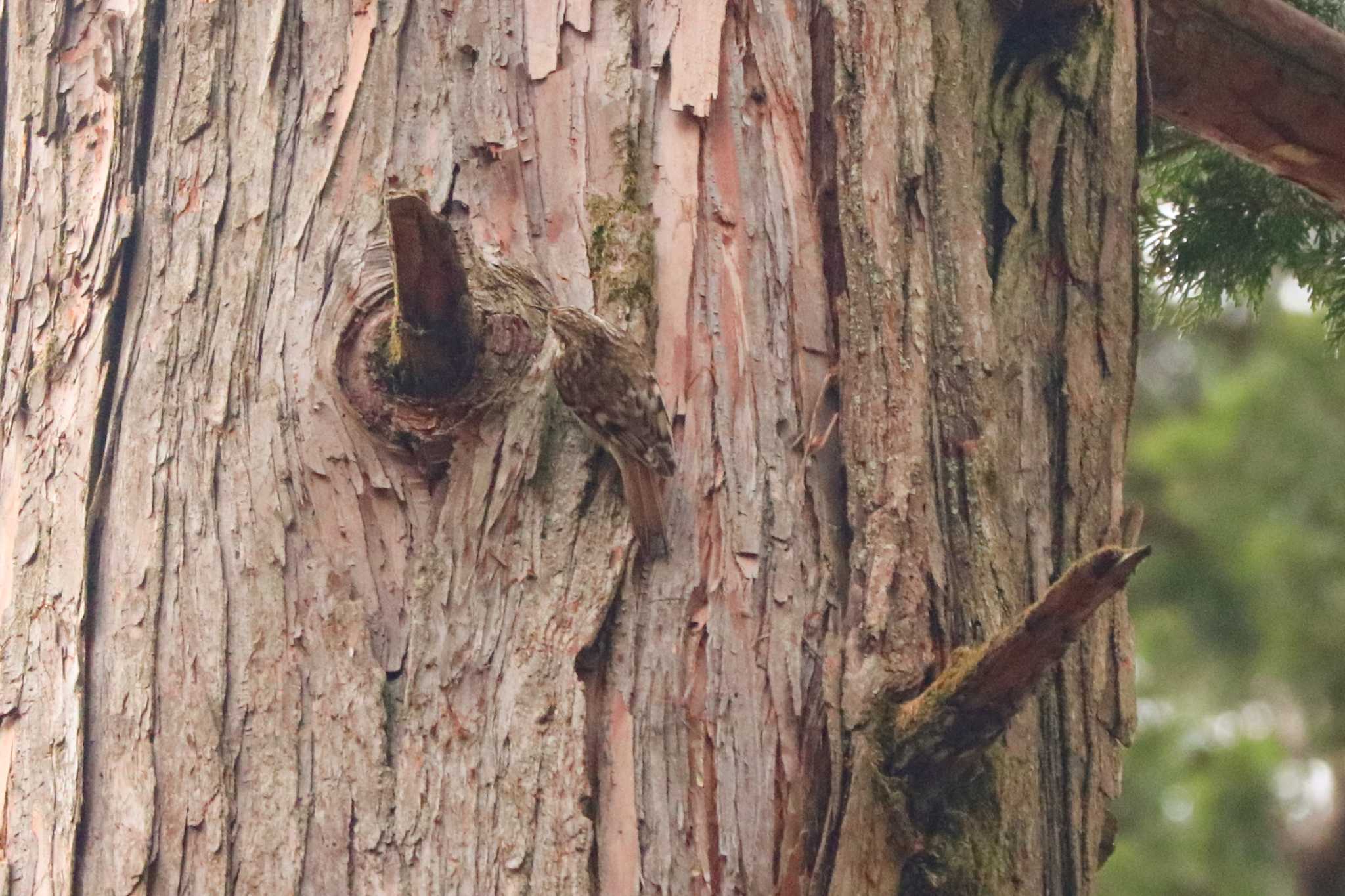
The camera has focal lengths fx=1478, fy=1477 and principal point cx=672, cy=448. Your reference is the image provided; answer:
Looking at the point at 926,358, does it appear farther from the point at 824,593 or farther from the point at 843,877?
the point at 843,877

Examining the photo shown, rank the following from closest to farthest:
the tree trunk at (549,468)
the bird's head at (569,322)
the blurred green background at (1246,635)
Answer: the tree trunk at (549,468) < the bird's head at (569,322) < the blurred green background at (1246,635)

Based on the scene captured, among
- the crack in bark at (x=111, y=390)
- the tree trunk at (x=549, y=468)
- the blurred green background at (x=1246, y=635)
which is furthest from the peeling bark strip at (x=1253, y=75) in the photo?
the blurred green background at (x=1246, y=635)

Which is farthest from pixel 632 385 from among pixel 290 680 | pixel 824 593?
pixel 290 680

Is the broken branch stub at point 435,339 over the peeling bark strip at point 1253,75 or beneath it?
beneath

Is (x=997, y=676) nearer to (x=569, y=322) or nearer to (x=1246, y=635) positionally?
(x=569, y=322)

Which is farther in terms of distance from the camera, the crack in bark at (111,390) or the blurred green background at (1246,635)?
the blurred green background at (1246,635)

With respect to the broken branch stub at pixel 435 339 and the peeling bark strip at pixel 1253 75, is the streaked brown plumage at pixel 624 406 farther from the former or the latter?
the peeling bark strip at pixel 1253 75

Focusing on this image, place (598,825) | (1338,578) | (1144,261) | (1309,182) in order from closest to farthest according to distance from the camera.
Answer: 1. (598,825)
2. (1309,182)
3. (1144,261)
4. (1338,578)
